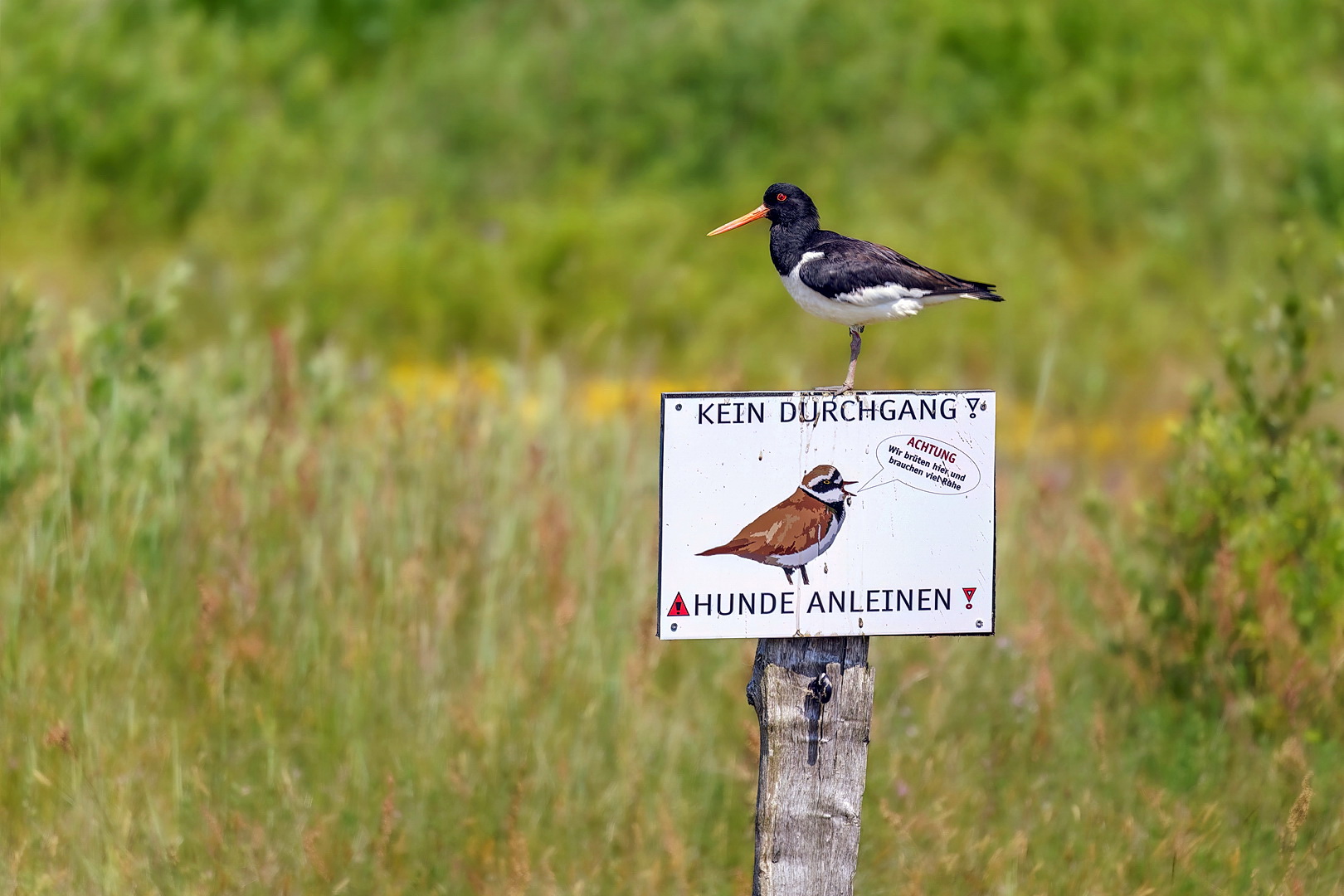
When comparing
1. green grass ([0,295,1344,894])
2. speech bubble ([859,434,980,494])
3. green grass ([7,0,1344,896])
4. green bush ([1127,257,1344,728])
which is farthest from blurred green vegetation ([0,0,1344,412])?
speech bubble ([859,434,980,494])

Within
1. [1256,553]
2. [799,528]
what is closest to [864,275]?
[799,528]

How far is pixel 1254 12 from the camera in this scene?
1291cm

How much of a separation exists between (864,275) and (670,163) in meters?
9.21

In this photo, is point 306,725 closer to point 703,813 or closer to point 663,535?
point 703,813

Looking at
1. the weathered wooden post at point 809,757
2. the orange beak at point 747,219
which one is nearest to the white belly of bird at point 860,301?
the orange beak at point 747,219

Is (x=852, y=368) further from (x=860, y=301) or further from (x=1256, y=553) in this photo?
(x=1256, y=553)

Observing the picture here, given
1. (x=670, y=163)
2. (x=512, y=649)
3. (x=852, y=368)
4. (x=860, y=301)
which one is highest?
(x=670, y=163)

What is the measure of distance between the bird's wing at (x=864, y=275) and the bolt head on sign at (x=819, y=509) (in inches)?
10.3

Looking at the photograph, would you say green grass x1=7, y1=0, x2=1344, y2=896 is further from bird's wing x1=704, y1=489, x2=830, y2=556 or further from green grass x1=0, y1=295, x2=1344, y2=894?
bird's wing x1=704, y1=489, x2=830, y2=556

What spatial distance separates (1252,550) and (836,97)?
8643 mm

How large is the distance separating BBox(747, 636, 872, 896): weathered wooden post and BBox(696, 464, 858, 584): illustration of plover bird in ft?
0.51

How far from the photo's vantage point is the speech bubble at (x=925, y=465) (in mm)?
2432

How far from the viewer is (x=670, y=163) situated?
457 inches

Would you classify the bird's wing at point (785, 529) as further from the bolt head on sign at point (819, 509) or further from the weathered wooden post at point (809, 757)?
the weathered wooden post at point (809, 757)
